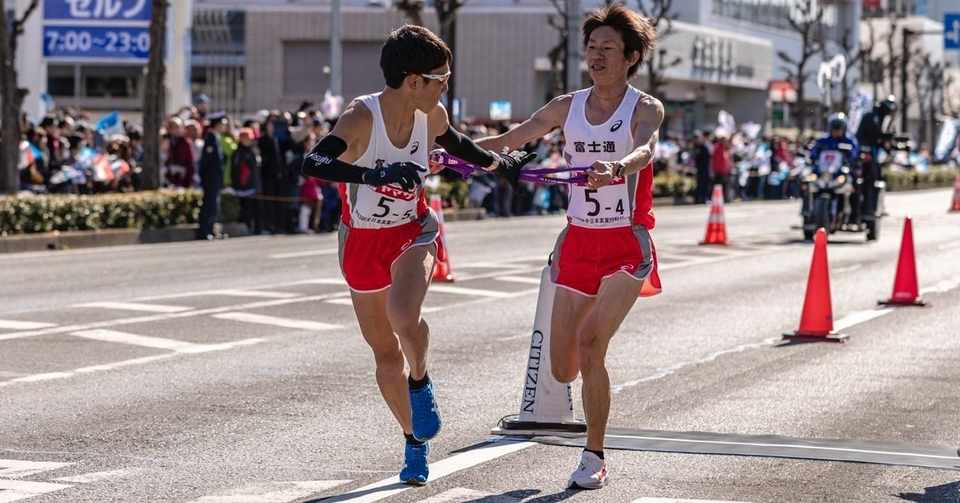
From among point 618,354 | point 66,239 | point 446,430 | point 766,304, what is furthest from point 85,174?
point 446,430

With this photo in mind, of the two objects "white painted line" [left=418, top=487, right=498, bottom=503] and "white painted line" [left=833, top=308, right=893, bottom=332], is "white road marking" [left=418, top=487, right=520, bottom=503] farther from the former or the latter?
"white painted line" [left=833, top=308, right=893, bottom=332]

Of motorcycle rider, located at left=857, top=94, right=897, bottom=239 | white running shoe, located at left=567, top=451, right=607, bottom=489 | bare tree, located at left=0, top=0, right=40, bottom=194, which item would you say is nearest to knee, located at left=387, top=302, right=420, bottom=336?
white running shoe, located at left=567, top=451, right=607, bottom=489

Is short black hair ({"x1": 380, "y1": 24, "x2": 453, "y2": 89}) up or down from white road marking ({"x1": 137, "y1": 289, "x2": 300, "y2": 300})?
up

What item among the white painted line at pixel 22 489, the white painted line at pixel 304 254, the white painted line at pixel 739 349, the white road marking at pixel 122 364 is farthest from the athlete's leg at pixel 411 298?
the white painted line at pixel 304 254

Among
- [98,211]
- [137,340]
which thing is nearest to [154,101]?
[98,211]

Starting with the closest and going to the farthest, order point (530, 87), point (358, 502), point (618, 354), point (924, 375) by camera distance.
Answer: point (358, 502) → point (924, 375) → point (618, 354) → point (530, 87)

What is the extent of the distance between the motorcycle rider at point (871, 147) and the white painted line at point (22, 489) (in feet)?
77.7

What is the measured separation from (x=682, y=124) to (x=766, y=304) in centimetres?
7540

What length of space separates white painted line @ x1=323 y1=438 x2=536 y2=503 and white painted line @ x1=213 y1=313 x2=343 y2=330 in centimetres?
613

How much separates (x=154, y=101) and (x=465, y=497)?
23926 mm

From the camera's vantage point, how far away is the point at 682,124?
93188 mm

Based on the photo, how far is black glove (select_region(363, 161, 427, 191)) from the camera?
24.5ft

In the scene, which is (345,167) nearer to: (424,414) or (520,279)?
(424,414)

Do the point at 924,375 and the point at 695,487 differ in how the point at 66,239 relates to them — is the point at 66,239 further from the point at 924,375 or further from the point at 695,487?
the point at 695,487
